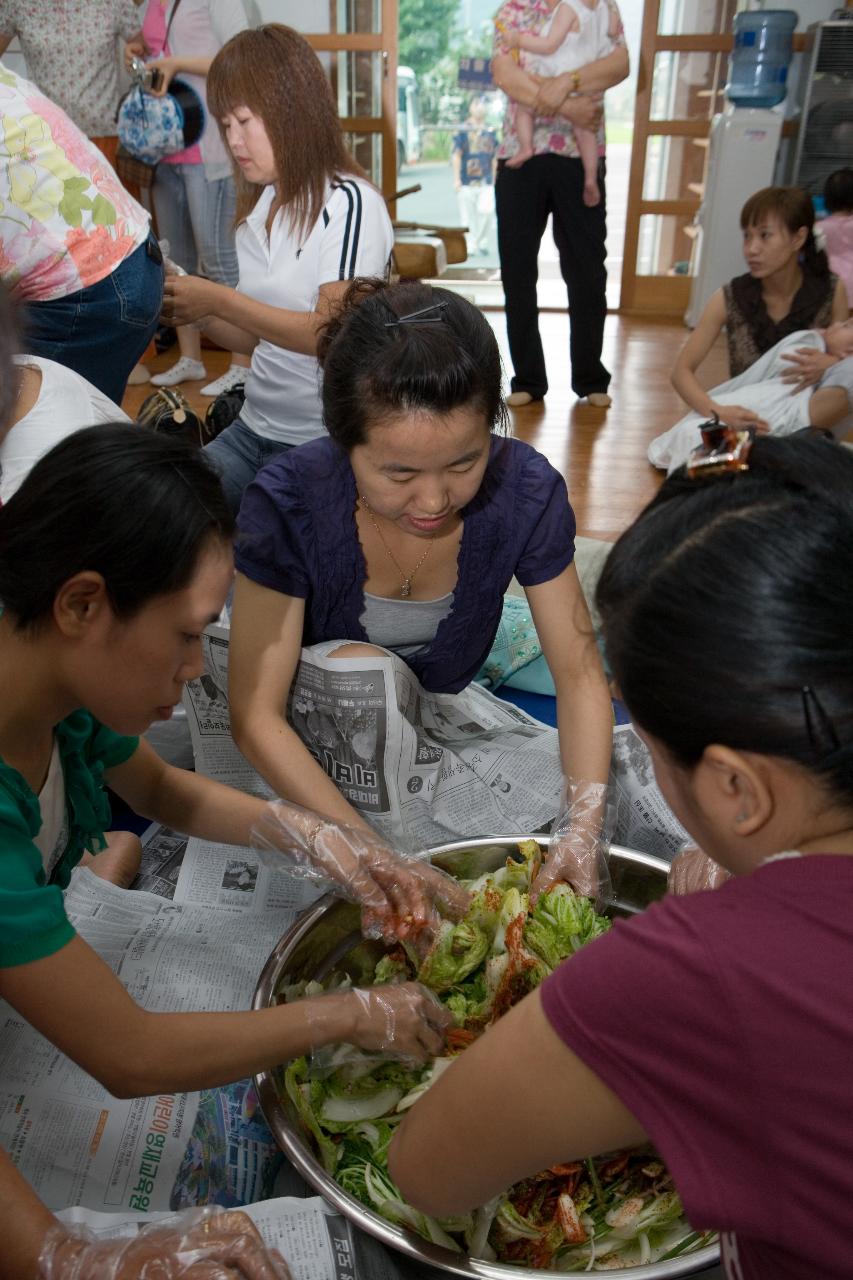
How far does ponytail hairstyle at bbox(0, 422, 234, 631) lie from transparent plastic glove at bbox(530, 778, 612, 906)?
1.97ft

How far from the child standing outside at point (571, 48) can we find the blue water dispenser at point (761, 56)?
1436mm

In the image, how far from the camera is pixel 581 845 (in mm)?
1332

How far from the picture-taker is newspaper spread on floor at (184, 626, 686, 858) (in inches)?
59.9

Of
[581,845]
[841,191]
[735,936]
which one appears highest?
[735,936]

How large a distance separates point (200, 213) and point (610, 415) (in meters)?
1.88

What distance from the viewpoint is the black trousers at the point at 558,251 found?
423 centimetres

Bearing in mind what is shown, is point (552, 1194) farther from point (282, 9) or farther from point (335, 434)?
point (282, 9)

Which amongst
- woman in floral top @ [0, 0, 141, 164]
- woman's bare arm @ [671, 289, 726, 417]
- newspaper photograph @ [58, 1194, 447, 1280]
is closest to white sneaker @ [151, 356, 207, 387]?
woman in floral top @ [0, 0, 141, 164]

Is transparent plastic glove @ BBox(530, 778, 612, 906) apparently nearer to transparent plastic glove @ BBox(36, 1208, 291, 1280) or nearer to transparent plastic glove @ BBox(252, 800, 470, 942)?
transparent plastic glove @ BBox(252, 800, 470, 942)

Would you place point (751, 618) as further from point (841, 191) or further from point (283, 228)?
point (841, 191)

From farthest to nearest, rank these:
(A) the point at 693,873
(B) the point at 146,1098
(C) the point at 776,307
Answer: (C) the point at 776,307 → (A) the point at 693,873 → (B) the point at 146,1098

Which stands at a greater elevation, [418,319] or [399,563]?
[418,319]

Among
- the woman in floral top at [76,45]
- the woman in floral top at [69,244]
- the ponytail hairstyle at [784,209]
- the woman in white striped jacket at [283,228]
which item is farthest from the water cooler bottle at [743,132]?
the woman in floral top at [69,244]

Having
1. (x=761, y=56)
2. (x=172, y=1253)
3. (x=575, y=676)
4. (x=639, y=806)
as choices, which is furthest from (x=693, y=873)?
(x=761, y=56)
